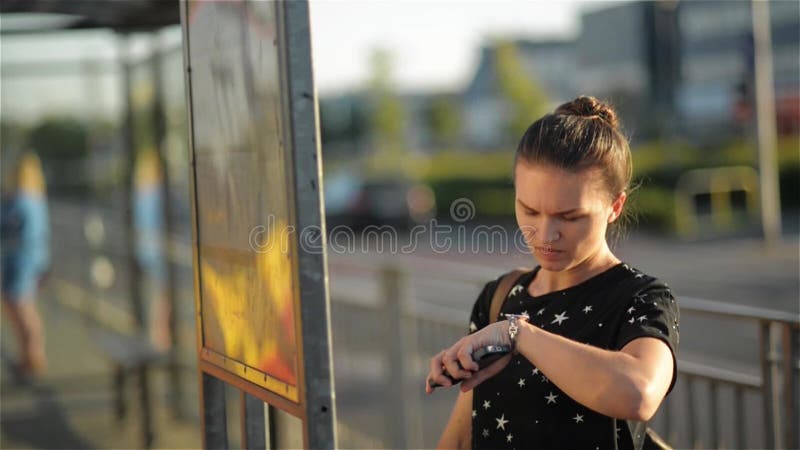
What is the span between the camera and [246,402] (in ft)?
9.55

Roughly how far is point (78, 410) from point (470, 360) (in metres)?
6.29

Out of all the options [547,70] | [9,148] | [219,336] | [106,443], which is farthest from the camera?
[547,70]

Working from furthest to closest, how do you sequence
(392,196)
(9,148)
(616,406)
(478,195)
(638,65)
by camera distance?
(638,65)
(478,195)
(392,196)
(9,148)
(616,406)

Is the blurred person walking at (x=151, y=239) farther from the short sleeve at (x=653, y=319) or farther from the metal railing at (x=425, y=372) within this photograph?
the short sleeve at (x=653, y=319)

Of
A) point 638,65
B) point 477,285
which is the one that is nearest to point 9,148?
point 477,285

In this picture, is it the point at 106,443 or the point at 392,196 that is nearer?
the point at 106,443

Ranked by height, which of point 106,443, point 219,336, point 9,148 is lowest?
point 106,443

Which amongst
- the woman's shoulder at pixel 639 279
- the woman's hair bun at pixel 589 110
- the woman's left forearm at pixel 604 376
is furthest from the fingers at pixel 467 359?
the woman's hair bun at pixel 589 110

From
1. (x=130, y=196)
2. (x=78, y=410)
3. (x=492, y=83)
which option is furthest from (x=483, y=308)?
(x=492, y=83)

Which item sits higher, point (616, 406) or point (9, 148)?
point (9, 148)

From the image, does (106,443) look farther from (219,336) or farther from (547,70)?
(547,70)

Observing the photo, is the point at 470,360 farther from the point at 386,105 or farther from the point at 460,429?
the point at 386,105

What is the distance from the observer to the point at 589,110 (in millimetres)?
2357

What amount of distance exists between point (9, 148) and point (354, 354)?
6.71 m
